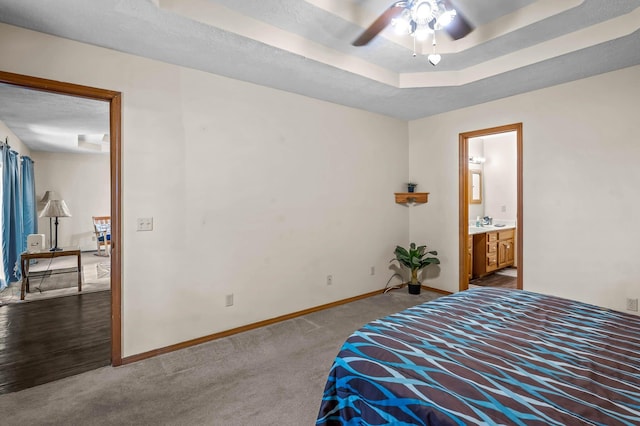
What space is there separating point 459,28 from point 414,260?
2.71 m

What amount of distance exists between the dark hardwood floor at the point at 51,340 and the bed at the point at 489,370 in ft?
7.51

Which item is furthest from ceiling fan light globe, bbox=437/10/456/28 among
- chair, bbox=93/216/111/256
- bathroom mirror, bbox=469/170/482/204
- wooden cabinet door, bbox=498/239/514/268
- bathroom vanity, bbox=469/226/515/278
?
chair, bbox=93/216/111/256

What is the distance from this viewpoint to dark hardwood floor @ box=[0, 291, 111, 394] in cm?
236

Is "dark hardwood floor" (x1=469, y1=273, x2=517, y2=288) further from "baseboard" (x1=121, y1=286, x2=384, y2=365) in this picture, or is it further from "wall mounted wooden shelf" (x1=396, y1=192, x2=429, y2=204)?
"baseboard" (x1=121, y1=286, x2=384, y2=365)

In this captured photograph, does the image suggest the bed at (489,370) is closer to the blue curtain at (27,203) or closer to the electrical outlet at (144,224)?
the electrical outlet at (144,224)

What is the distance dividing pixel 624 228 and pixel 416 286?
2.20 metres

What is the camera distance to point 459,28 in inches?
97.9

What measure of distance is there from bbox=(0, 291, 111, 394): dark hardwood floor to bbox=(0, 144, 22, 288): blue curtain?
133cm

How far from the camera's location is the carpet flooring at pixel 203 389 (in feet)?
6.11

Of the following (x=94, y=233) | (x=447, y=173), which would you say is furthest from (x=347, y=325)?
(x=94, y=233)

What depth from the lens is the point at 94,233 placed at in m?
7.93

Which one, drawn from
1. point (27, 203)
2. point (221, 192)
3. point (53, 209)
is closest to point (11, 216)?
point (53, 209)

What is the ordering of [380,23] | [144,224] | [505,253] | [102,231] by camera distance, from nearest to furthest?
1. [380,23]
2. [144,224]
3. [505,253]
4. [102,231]

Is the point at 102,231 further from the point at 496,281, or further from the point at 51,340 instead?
the point at 496,281
